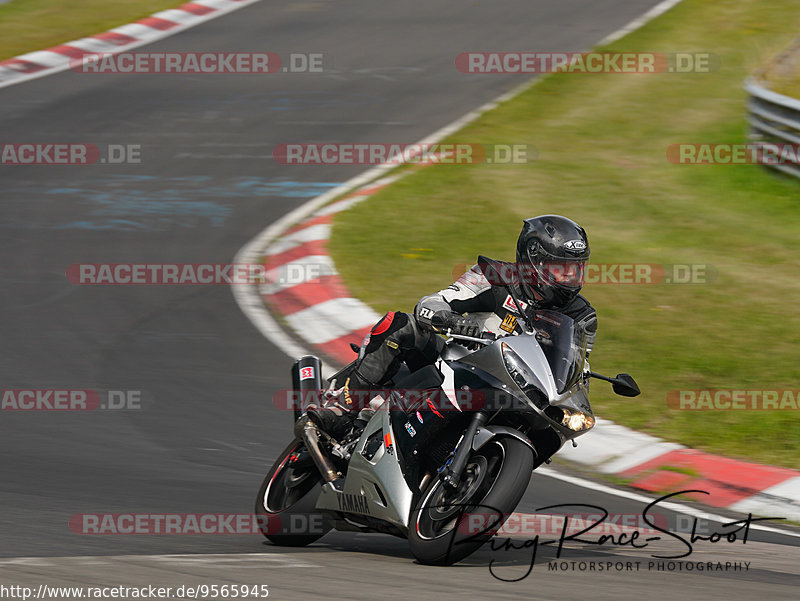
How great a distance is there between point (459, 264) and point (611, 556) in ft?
18.4

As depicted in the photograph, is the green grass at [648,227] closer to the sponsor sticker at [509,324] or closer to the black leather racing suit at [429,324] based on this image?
the black leather racing suit at [429,324]

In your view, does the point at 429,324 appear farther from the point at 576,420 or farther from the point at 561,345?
the point at 576,420

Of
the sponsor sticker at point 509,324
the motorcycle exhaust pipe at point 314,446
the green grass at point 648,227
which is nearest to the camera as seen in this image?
the sponsor sticker at point 509,324

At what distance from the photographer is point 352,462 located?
221 inches

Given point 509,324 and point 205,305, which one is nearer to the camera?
point 509,324

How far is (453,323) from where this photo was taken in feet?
17.1

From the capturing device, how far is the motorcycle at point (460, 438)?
4.97 metres

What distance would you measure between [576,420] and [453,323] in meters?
0.68

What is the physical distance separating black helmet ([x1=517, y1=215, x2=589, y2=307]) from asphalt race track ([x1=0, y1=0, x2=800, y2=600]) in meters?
1.23

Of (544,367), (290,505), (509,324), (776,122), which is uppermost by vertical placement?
(776,122)

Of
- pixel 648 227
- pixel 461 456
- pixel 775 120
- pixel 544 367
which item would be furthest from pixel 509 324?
pixel 775 120

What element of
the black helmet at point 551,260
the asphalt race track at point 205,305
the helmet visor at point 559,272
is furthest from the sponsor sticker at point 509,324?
the asphalt race track at point 205,305

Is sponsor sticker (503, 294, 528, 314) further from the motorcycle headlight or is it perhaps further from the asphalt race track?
the asphalt race track

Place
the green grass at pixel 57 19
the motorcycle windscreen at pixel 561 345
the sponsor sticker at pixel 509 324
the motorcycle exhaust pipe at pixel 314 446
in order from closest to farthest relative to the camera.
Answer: the motorcycle windscreen at pixel 561 345
the sponsor sticker at pixel 509 324
the motorcycle exhaust pipe at pixel 314 446
the green grass at pixel 57 19
